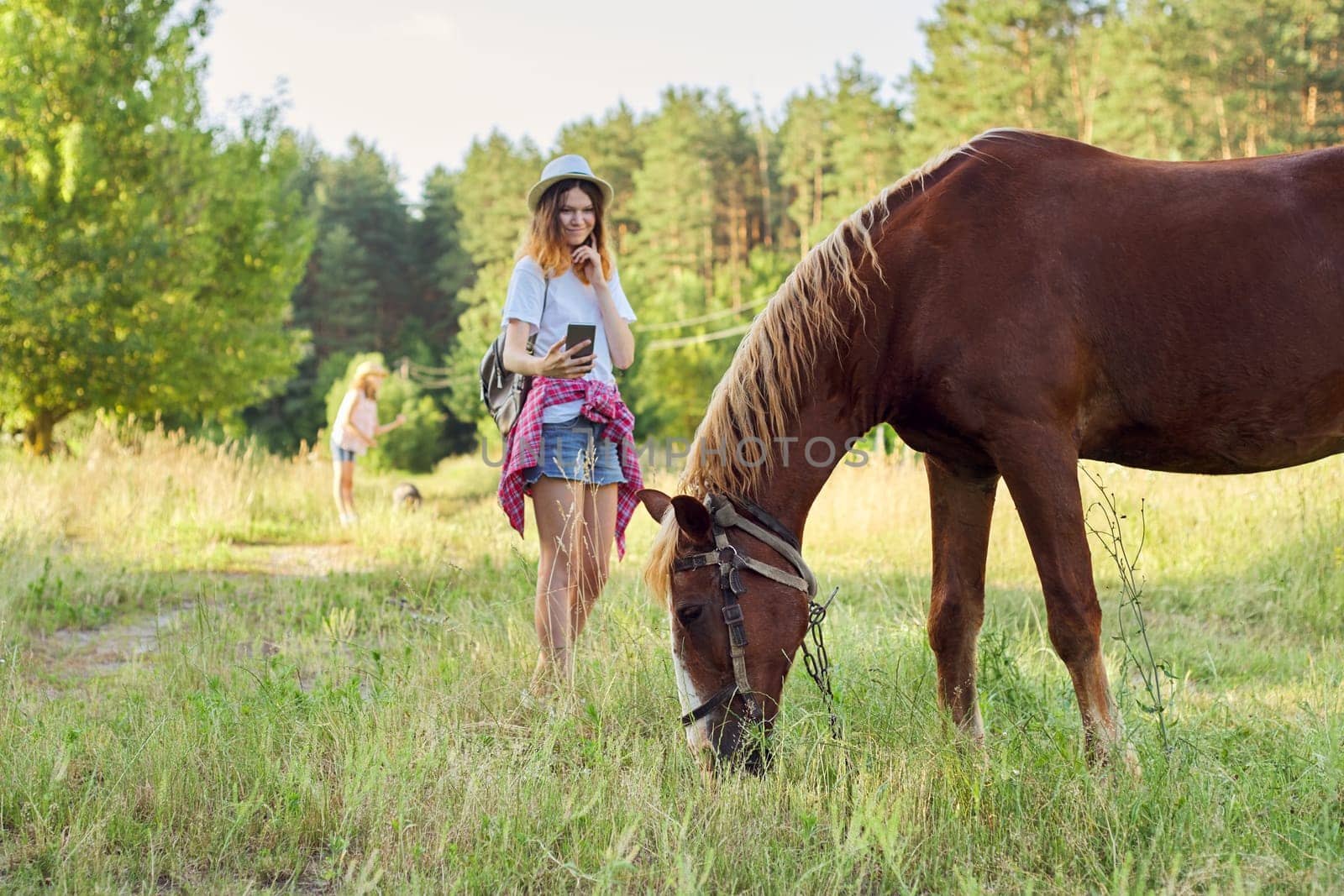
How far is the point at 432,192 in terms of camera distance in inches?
1911

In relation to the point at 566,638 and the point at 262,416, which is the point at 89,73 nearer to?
the point at 566,638

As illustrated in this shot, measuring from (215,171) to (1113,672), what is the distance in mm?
12799

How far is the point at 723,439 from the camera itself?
2.97 meters

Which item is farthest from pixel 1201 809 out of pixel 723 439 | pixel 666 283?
pixel 666 283

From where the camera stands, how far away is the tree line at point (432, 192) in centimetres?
1139

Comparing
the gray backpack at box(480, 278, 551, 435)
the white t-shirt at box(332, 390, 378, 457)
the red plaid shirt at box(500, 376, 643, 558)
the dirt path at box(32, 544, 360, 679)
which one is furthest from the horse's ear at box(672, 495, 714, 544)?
the white t-shirt at box(332, 390, 378, 457)

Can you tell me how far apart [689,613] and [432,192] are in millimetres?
49177

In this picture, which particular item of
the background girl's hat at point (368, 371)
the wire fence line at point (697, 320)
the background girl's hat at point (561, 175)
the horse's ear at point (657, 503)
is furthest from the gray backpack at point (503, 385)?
the wire fence line at point (697, 320)

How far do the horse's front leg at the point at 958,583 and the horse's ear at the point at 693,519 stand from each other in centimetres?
86

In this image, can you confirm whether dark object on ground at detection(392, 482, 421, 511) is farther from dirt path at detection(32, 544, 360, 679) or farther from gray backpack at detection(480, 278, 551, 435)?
gray backpack at detection(480, 278, 551, 435)

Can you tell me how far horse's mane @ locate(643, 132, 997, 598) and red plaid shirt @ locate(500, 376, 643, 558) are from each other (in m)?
0.68

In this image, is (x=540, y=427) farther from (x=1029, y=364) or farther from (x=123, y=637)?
(x=123, y=637)

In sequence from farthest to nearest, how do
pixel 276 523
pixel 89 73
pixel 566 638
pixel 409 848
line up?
1. pixel 89 73
2. pixel 276 523
3. pixel 566 638
4. pixel 409 848

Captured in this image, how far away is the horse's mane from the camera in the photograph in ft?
9.59
